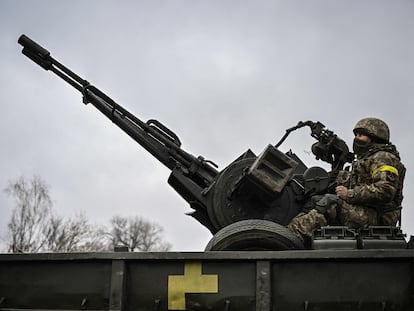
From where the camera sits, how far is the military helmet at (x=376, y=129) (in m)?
5.31

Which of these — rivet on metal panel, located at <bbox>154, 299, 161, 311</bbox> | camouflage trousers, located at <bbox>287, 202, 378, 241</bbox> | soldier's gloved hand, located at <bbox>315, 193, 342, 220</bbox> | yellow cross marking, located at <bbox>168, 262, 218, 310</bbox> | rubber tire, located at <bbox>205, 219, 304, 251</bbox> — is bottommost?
rivet on metal panel, located at <bbox>154, 299, 161, 311</bbox>

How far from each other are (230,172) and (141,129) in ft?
5.56

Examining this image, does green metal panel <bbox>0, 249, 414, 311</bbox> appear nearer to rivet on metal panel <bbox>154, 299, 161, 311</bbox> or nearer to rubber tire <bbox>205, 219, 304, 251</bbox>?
rivet on metal panel <bbox>154, 299, 161, 311</bbox>

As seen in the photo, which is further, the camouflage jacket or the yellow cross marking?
the camouflage jacket

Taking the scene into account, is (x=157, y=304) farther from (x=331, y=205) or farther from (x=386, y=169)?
(x=386, y=169)

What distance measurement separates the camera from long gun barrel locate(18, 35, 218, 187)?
263 inches

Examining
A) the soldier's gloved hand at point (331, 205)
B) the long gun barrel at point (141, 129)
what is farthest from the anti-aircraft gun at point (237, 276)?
the long gun barrel at point (141, 129)

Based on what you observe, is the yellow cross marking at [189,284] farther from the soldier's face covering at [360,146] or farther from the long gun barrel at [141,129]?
the long gun barrel at [141,129]

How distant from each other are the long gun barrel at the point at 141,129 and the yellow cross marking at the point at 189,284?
2.67 metres

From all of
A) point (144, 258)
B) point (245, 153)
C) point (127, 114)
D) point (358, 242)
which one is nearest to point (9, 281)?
point (144, 258)

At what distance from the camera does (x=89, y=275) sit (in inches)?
158

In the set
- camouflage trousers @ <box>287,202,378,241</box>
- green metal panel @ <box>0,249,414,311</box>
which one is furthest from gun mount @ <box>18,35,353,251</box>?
green metal panel @ <box>0,249,414,311</box>

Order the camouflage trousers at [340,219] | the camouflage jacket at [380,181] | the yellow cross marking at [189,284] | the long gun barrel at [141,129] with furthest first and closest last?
the long gun barrel at [141,129], the camouflage trousers at [340,219], the camouflage jacket at [380,181], the yellow cross marking at [189,284]

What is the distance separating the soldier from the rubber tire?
64cm
